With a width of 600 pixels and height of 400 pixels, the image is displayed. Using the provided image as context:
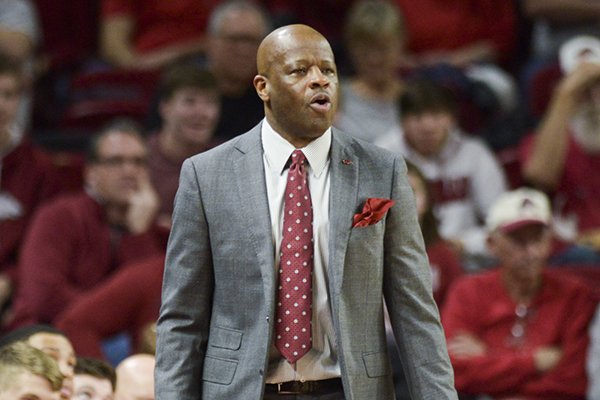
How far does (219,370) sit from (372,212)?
0.51m

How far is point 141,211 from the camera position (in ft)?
19.1

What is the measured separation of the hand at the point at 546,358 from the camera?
16.4ft

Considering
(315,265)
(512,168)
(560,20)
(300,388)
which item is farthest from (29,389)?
(560,20)

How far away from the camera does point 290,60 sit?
9.77 ft

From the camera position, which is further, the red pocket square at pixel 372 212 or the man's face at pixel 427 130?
the man's face at pixel 427 130

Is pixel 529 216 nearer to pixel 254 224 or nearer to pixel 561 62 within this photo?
pixel 561 62

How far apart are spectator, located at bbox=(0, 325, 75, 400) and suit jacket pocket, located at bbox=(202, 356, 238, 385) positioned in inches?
31.0

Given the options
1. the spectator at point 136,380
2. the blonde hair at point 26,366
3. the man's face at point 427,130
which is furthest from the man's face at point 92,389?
the man's face at point 427,130

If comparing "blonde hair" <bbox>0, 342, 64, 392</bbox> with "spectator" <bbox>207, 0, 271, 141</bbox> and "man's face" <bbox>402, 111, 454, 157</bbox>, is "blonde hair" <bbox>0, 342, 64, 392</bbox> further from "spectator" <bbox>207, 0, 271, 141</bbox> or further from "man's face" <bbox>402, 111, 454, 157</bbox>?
"spectator" <bbox>207, 0, 271, 141</bbox>

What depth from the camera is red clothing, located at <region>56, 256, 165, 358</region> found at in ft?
16.9

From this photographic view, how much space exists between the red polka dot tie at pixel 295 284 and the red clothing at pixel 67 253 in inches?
103

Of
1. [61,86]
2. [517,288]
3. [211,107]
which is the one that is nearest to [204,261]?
[517,288]

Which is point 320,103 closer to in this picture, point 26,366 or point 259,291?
point 259,291

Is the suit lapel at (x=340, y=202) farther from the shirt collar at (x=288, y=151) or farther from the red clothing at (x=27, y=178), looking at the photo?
the red clothing at (x=27, y=178)
